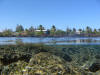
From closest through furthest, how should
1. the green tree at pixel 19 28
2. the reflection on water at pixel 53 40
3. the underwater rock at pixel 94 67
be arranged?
the underwater rock at pixel 94 67
the reflection on water at pixel 53 40
the green tree at pixel 19 28

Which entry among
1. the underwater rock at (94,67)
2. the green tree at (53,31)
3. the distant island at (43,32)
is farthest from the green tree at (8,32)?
the underwater rock at (94,67)

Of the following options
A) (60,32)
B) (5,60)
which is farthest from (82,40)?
(5,60)

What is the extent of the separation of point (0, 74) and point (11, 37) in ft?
29.7

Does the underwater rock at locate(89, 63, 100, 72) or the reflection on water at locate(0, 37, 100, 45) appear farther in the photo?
the reflection on water at locate(0, 37, 100, 45)

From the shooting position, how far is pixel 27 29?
632 inches

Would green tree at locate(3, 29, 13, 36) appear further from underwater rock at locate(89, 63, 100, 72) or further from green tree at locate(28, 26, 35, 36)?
underwater rock at locate(89, 63, 100, 72)

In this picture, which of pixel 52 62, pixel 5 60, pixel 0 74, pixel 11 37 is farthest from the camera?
pixel 11 37

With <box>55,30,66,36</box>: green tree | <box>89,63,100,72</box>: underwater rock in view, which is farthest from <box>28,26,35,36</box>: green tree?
<box>89,63,100,72</box>: underwater rock

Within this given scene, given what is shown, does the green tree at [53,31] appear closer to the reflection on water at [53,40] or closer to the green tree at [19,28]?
the reflection on water at [53,40]

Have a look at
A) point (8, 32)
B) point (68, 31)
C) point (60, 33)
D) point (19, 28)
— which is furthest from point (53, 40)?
point (8, 32)

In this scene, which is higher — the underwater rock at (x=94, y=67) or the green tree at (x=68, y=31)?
the green tree at (x=68, y=31)

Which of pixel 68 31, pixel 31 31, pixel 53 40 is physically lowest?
pixel 53 40

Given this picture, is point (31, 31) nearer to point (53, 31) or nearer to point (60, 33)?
point (53, 31)

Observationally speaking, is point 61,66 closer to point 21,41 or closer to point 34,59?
point 34,59
